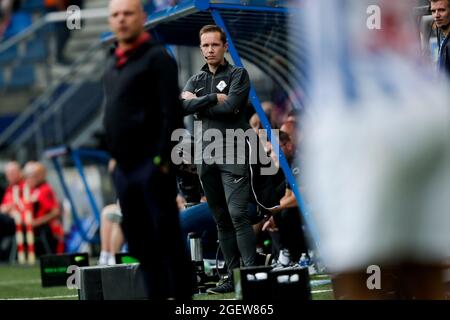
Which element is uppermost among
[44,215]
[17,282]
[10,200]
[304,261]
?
[10,200]

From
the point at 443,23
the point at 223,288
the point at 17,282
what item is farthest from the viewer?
the point at 17,282

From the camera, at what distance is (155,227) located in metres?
6.48

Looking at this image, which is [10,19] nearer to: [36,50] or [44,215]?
[36,50]

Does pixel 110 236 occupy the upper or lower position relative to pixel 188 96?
lower

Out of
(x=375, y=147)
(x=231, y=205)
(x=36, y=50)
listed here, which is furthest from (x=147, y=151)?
(x=36, y=50)

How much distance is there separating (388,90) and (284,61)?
6.90 meters

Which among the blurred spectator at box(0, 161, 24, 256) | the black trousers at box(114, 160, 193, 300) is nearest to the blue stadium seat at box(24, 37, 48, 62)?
the blurred spectator at box(0, 161, 24, 256)

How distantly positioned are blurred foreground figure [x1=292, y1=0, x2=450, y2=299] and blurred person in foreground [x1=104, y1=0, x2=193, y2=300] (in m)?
1.68

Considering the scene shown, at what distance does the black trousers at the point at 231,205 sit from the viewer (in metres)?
9.14

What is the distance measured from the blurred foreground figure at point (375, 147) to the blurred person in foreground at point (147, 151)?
1.68 meters

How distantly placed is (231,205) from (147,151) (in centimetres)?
268

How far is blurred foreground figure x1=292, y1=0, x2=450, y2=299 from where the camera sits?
4758 mm

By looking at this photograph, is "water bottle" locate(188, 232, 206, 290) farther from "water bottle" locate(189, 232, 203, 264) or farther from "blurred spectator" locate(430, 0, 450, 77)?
"blurred spectator" locate(430, 0, 450, 77)

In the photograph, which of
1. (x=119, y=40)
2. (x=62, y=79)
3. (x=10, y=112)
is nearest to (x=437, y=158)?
(x=119, y=40)
